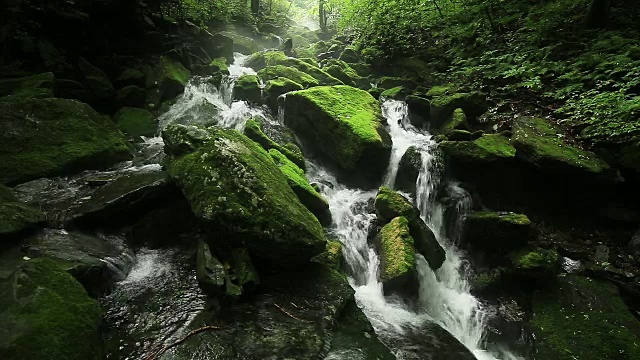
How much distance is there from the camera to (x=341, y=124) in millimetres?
9273

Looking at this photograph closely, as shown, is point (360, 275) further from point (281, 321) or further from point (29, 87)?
point (29, 87)

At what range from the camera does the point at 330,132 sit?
9.55 metres

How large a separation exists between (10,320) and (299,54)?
18391 mm

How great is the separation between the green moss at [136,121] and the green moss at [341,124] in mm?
3804

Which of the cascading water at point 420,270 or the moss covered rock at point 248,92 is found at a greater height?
the moss covered rock at point 248,92

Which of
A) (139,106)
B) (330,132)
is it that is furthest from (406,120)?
(139,106)

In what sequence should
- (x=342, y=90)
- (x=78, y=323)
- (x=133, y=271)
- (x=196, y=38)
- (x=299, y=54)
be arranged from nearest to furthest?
(x=78, y=323) → (x=133, y=271) → (x=342, y=90) → (x=196, y=38) → (x=299, y=54)

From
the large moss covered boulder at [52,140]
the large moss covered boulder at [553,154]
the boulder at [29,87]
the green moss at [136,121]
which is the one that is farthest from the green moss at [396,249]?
the boulder at [29,87]

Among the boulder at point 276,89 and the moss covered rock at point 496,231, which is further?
the boulder at point 276,89

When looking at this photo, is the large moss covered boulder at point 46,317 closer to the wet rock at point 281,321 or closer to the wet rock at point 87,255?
the wet rock at point 87,255

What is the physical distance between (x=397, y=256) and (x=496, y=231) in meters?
2.58

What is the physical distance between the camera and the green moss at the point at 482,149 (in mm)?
7992

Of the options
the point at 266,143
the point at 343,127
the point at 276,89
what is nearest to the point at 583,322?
the point at 343,127

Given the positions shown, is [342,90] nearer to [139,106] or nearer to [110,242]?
[139,106]
